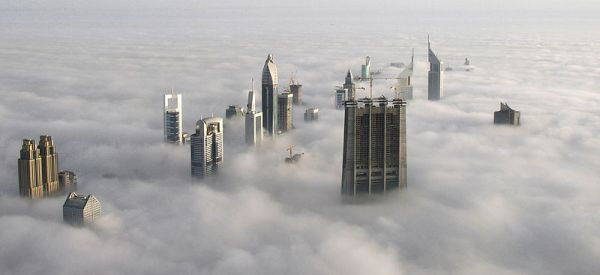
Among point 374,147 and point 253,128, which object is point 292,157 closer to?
point 253,128

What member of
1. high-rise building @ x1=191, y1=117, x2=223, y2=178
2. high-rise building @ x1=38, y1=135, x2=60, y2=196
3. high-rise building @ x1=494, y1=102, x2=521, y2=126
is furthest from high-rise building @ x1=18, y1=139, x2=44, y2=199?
high-rise building @ x1=494, y1=102, x2=521, y2=126

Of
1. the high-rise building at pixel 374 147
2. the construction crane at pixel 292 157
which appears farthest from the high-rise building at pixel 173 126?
the high-rise building at pixel 374 147

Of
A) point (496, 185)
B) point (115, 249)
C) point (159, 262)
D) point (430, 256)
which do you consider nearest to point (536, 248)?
point (430, 256)

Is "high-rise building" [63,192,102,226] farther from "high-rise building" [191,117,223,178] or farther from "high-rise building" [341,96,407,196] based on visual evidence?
"high-rise building" [341,96,407,196]

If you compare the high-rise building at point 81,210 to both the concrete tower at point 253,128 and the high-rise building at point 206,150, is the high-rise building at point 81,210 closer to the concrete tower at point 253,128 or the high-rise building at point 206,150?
the high-rise building at point 206,150

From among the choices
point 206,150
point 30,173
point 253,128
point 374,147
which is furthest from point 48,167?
point 374,147

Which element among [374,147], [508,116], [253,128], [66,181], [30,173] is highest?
[508,116]

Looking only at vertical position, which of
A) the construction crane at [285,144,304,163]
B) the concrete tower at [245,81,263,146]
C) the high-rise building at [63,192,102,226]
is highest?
the concrete tower at [245,81,263,146]
